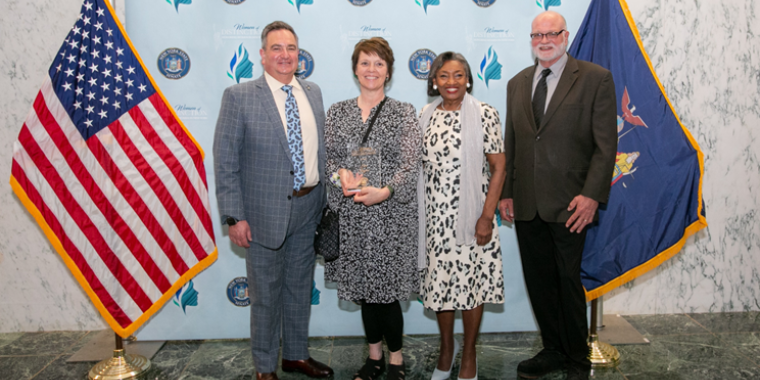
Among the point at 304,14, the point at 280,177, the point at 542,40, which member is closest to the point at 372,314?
the point at 280,177

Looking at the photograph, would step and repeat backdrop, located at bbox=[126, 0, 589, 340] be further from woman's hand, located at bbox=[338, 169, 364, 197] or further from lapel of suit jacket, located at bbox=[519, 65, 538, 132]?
woman's hand, located at bbox=[338, 169, 364, 197]

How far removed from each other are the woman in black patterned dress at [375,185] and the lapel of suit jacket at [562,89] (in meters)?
0.68

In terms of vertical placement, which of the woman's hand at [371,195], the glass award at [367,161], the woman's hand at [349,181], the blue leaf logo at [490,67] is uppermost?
the blue leaf logo at [490,67]

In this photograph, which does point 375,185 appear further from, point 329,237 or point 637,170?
point 637,170

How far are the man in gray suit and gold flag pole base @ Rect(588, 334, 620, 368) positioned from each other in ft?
5.78

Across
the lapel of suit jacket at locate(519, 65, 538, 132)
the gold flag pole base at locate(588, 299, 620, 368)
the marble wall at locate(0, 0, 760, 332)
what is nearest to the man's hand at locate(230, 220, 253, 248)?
the lapel of suit jacket at locate(519, 65, 538, 132)

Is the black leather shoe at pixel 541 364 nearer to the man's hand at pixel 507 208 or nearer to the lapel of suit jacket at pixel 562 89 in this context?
the man's hand at pixel 507 208

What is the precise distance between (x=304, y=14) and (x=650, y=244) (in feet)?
8.10

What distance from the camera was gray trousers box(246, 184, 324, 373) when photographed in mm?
2750

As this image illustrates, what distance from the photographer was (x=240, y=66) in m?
3.28

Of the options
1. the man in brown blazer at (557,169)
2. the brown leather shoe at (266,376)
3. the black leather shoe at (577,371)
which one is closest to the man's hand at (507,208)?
the man in brown blazer at (557,169)

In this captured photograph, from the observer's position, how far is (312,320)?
354cm

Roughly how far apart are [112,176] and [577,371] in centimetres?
279

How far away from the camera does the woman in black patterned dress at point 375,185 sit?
253 centimetres
